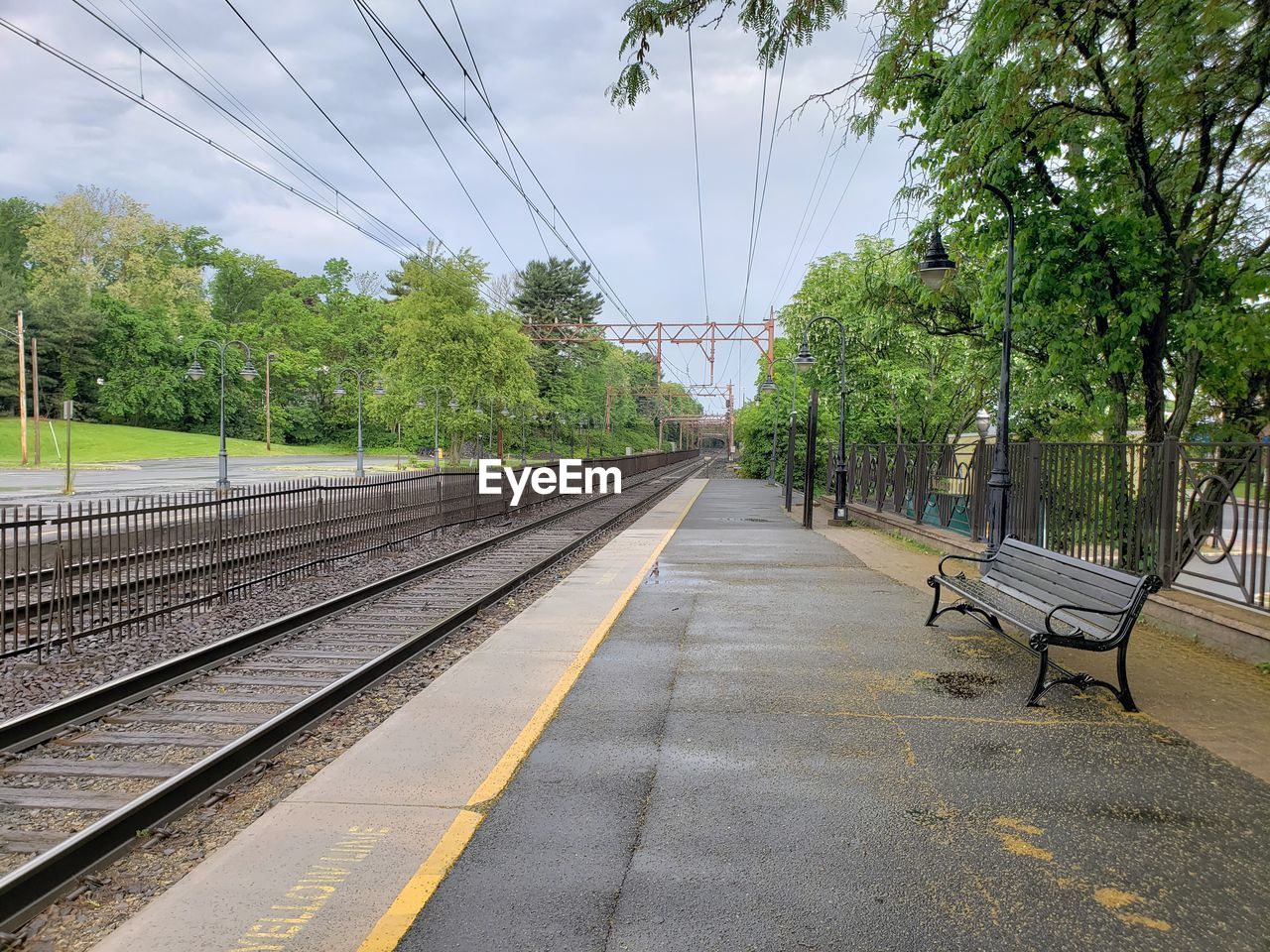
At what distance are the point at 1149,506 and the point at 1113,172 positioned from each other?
5.07 m

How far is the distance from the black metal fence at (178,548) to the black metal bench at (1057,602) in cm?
823

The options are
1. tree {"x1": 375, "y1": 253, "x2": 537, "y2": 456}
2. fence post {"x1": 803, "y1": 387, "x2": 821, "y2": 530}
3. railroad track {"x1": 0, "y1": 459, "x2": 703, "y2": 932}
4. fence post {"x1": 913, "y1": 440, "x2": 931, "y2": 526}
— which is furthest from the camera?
tree {"x1": 375, "y1": 253, "x2": 537, "y2": 456}

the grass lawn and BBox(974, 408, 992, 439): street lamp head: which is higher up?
BBox(974, 408, 992, 439): street lamp head

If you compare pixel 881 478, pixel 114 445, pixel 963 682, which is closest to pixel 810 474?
pixel 881 478

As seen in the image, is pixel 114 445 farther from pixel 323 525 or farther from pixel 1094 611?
pixel 1094 611

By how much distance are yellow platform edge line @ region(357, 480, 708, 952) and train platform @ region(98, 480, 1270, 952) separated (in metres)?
0.01

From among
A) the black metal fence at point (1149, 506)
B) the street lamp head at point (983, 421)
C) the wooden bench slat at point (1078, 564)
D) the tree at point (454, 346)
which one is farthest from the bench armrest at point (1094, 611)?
the tree at point (454, 346)

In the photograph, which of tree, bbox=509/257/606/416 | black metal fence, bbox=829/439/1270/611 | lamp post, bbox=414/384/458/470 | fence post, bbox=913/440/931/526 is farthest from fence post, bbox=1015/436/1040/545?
tree, bbox=509/257/606/416

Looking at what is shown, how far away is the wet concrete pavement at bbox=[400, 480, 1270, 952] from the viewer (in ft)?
10.3

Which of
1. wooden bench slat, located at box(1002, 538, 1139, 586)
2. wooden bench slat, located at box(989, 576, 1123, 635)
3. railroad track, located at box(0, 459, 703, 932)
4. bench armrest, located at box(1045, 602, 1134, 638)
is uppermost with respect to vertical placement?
wooden bench slat, located at box(1002, 538, 1139, 586)

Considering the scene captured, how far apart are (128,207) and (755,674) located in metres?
100.0

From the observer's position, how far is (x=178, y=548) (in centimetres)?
965

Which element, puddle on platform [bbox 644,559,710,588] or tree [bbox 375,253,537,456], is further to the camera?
tree [bbox 375,253,537,456]

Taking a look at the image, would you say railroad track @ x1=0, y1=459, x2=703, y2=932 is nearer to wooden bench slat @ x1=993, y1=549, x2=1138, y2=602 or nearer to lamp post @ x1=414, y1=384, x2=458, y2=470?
wooden bench slat @ x1=993, y1=549, x2=1138, y2=602
